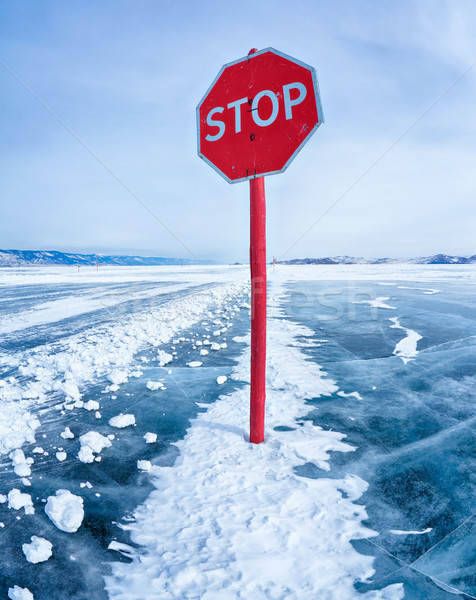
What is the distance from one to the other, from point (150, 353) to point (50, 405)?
1766mm

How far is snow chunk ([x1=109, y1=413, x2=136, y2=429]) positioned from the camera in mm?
2686

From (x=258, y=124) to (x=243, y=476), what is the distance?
2.18m

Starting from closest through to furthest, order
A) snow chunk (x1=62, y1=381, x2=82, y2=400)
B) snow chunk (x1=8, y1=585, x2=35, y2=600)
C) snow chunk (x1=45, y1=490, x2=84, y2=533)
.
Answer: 1. snow chunk (x1=8, y1=585, x2=35, y2=600)
2. snow chunk (x1=45, y1=490, x2=84, y2=533)
3. snow chunk (x1=62, y1=381, x2=82, y2=400)

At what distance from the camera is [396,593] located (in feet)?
4.40

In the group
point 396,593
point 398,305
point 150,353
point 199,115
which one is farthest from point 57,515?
point 398,305

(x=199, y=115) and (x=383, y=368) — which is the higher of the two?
(x=199, y=115)

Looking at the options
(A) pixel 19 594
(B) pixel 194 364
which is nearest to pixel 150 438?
(A) pixel 19 594

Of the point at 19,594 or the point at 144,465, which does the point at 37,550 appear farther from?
the point at 144,465

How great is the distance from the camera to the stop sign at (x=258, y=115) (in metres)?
1.91

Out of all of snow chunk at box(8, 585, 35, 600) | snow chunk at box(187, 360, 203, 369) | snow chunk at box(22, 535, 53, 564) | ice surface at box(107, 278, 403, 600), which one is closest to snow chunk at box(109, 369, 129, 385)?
snow chunk at box(187, 360, 203, 369)

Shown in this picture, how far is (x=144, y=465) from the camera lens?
7.03 feet

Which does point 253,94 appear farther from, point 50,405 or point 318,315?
point 318,315

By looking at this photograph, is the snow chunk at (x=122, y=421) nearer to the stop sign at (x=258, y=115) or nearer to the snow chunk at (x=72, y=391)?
the snow chunk at (x=72, y=391)

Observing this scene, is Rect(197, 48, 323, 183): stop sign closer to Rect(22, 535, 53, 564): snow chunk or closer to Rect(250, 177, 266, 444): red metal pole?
Rect(250, 177, 266, 444): red metal pole
